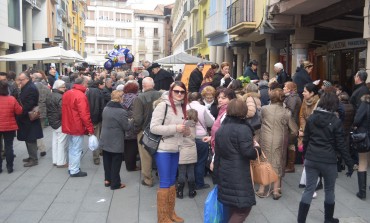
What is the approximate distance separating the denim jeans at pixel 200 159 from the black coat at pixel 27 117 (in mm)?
3441

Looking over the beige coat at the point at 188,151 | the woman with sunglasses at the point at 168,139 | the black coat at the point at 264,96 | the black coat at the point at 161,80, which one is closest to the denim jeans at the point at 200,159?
the beige coat at the point at 188,151

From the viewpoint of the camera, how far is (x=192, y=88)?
1063 centimetres

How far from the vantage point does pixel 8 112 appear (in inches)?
292

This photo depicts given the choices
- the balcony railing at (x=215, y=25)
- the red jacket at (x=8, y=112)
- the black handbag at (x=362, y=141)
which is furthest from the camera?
the balcony railing at (x=215, y=25)

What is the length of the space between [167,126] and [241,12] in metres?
12.3

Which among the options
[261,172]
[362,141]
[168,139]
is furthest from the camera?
[362,141]

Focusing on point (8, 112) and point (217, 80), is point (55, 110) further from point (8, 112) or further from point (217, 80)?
point (217, 80)

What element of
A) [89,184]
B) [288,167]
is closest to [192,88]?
[288,167]

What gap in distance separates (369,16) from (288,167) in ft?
11.2

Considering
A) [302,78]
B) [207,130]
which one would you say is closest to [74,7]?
[302,78]

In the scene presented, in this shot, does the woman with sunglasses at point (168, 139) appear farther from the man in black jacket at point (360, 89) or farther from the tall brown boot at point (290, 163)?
the man in black jacket at point (360, 89)

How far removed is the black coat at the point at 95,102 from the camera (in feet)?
27.4

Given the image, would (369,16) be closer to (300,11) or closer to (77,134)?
(300,11)

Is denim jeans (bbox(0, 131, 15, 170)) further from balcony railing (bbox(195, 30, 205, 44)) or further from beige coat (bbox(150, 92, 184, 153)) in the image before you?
Result: balcony railing (bbox(195, 30, 205, 44))
